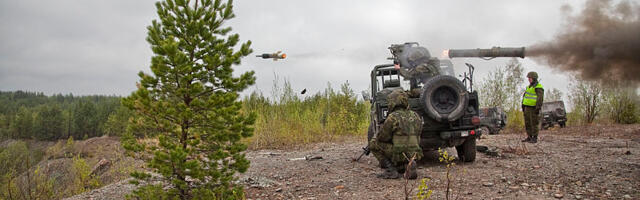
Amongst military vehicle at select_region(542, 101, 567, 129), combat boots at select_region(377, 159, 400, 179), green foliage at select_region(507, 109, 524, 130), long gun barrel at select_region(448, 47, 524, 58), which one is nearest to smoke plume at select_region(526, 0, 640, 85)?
long gun barrel at select_region(448, 47, 524, 58)

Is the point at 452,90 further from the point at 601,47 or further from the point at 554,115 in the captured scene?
the point at 554,115

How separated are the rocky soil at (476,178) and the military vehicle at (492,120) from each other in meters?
5.90

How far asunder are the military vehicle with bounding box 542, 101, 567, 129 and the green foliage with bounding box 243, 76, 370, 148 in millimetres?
8333

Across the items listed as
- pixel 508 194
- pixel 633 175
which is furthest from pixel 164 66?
pixel 633 175

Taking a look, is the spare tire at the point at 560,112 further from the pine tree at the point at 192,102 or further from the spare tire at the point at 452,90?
the pine tree at the point at 192,102

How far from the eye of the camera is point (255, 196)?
15.2 feet

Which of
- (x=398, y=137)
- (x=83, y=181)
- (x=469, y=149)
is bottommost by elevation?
(x=83, y=181)

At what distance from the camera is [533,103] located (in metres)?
8.80

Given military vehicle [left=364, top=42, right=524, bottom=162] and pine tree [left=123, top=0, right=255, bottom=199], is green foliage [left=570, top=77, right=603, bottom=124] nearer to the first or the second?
military vehicle [left=364, top=42, right=524, bottom=162]

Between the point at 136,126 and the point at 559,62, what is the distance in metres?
5.58

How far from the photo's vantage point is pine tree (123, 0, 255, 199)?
3354mm

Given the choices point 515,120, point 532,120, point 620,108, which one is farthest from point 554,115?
point 532,120

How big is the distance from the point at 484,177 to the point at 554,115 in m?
13.4

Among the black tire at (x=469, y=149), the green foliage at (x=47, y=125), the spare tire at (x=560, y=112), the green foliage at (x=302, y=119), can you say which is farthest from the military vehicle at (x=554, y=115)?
the green foliage at (x=47, y=125)
